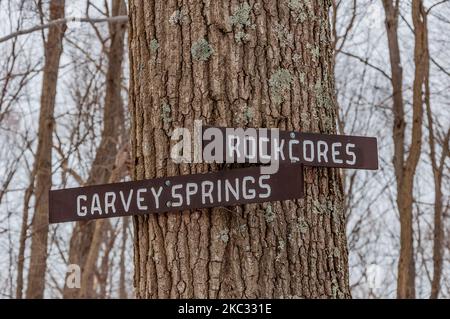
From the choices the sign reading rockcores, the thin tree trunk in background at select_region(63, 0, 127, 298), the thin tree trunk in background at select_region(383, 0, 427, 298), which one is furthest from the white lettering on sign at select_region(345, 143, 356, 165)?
the thin tree trunk in background at select_region(63, 0, 127, 298)

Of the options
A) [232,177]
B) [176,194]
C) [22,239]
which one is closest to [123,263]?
[22,239]

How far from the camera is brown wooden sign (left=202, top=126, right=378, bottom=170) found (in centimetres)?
252

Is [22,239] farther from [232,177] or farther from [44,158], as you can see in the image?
[232,177]

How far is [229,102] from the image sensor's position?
2.58 meters

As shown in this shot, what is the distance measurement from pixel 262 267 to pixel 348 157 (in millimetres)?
511

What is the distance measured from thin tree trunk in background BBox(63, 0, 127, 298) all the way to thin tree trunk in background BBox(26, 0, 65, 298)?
717 millimetres

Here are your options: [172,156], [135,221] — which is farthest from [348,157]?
[135,221]

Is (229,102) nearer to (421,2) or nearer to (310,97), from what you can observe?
(310,97)

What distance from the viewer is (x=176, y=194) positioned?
2.55 metres

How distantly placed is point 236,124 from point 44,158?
7318 millimetres

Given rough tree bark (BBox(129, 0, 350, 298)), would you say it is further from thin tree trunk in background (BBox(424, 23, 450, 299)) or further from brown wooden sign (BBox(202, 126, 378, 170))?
thin tree trunk in background (BBox(424, 23, 450, 299))

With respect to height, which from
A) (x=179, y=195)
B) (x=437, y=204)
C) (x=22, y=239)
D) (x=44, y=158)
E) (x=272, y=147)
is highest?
(x=44, y=158)
